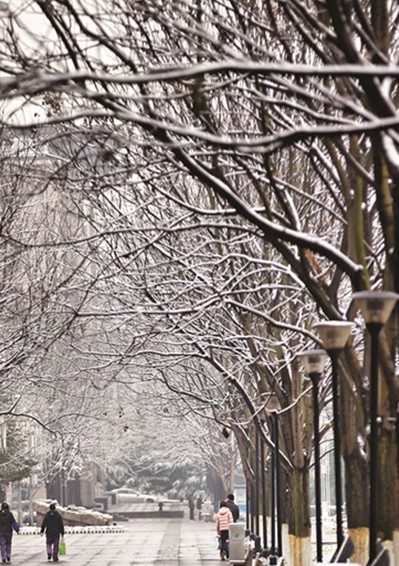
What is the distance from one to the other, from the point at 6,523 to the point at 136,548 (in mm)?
7405

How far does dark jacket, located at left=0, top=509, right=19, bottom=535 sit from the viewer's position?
1590 inches

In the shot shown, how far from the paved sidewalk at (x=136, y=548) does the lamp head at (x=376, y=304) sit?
24.2 metres

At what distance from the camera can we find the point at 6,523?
4053 cm

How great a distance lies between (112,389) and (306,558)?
202 ft

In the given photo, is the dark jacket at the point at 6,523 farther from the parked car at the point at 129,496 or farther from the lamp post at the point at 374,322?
the parked car at the point at 129,496

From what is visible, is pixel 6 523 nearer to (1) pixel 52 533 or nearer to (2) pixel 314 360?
(1) pixel 52 533

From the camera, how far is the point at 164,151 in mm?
16812

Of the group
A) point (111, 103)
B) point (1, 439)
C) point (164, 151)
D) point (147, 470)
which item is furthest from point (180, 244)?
point (147, 470)

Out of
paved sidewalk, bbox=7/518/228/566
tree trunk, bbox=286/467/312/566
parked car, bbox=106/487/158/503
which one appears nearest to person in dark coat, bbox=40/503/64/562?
paved sidewalk, bbox=7/518/228/566

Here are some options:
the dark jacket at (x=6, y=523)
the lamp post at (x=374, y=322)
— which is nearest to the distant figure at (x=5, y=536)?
the dark jacket at (x=6, y=523)

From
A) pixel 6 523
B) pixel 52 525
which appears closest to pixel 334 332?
pixel 52 525

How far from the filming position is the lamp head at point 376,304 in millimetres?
14086

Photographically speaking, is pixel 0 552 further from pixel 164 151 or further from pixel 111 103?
pixel 111 103

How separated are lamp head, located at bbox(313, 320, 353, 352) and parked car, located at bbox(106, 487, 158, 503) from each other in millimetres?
82964
